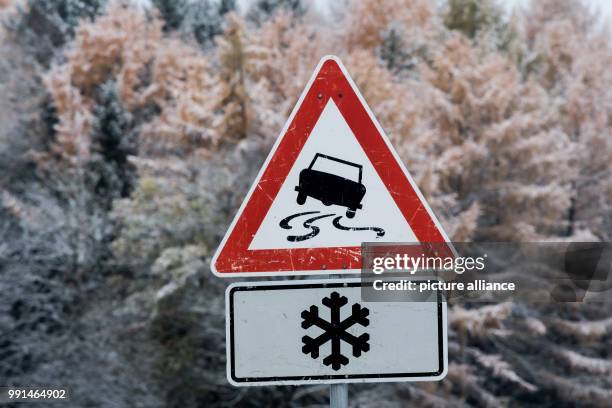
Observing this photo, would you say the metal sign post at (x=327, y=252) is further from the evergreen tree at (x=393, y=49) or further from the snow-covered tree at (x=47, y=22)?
the snow-covered tree at (x=47, y=22)

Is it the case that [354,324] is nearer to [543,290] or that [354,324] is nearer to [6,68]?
[543,290]

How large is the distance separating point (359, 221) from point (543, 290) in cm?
2260

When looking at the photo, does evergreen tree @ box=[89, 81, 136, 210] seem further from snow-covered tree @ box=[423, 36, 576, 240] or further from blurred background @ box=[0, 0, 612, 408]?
snow-covered tree @ box=[423, 36, 576, 240]

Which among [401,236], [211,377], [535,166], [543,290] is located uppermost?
[535,166]

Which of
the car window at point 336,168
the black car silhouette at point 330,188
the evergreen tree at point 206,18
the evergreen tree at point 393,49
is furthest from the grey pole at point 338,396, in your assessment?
the evergreen tree at point 206,18

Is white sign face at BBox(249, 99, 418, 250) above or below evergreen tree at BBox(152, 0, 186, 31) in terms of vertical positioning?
below

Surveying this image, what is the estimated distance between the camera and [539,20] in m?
46.5

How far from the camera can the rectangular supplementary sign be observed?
8.12 ft

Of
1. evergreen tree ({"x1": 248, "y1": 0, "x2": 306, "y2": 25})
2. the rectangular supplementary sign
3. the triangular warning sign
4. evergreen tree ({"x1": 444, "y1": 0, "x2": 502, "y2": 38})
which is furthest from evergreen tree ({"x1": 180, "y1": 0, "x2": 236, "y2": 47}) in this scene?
the rectangular supplementary sign

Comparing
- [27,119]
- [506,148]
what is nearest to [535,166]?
[506,148]

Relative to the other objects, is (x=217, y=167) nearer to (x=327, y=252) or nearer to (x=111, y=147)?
(x=111, y=147)

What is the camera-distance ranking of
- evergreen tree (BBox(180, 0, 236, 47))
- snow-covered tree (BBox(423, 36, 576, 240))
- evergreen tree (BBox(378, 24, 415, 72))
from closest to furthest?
1. snow-covered tree (BBox(423, 36, 576, 240))
2. evergreen tree (BBox(378, 24, 415, 72))
3. evergreen tree (BBox(180, 0, 236, 47))

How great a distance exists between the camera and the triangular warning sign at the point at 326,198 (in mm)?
2488

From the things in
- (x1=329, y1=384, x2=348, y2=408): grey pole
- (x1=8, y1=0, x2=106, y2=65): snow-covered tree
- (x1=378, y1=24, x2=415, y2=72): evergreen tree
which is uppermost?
(x1=8, y1=0, x2=106, y2=65): snow-covered tree
